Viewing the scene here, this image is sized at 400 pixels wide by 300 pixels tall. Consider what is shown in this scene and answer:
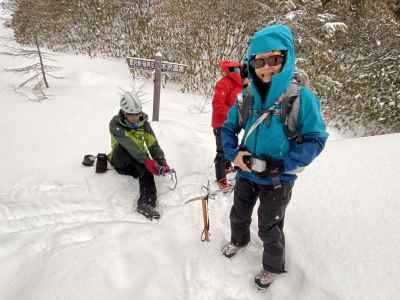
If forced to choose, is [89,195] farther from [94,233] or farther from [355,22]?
[355,22]

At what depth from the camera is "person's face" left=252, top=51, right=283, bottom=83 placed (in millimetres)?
1744

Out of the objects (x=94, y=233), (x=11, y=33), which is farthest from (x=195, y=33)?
(x=11, y=33)

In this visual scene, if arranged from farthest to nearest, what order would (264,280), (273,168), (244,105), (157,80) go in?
(157,80) → (264,280) → (244,105) → (273,168)

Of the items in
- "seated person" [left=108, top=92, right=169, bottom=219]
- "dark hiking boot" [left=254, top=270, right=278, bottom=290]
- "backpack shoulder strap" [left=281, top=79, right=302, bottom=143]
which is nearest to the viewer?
"backpack shoulder strap" [left=281, top=79, right=302, bottom=143]

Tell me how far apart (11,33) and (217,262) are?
45.7 feet

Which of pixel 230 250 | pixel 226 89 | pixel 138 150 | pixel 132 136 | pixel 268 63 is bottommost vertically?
pixel 230 250

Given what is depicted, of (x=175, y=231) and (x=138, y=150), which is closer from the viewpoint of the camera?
(x=175, y=231)

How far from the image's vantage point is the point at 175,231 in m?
2.98

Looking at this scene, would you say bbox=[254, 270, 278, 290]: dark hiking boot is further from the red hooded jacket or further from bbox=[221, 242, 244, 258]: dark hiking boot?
the red hooded jacket

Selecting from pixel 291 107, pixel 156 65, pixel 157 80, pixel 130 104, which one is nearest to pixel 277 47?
pixel 291 107

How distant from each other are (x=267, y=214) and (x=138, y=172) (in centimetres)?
192

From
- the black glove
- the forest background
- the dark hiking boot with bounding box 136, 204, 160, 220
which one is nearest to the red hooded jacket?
the dark hiking boot with bounding box 136, 204, 160, 220

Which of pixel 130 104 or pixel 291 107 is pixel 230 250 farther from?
pixel 130 104

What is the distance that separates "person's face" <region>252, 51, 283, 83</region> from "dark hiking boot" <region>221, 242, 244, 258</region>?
163cm
